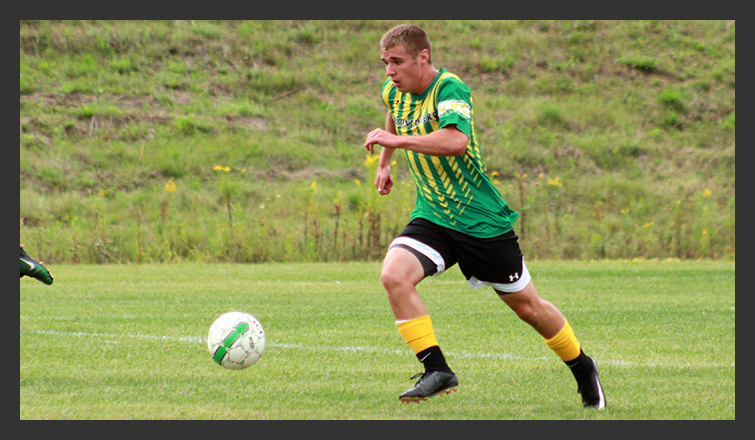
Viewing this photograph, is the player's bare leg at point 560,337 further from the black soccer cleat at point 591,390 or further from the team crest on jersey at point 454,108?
the team crest on jersey at point 454,108

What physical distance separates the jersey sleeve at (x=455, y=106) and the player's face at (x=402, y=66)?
0.55 feet

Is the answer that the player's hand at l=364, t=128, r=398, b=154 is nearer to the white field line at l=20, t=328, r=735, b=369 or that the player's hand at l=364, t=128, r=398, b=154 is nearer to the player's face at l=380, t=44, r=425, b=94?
the player's face at l=380, t=44, r=425, b=94

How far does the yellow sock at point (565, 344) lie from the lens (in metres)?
4.71

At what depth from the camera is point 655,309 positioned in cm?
918

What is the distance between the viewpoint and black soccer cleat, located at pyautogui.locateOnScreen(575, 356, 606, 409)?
465 centimetres

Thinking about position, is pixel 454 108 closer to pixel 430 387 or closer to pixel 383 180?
pixel 383 180

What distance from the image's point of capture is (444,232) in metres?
4.71

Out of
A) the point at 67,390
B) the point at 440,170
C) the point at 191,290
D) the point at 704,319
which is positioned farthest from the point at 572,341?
the point at 191,290

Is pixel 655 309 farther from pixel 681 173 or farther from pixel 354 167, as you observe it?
pixel 681 173

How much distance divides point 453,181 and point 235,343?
171cm

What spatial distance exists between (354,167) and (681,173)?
1136 cm

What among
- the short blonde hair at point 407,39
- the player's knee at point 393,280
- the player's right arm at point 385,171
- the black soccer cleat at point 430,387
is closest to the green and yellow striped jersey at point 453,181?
the short blonde hair at point 407,39


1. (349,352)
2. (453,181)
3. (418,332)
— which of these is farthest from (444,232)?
(349,352)

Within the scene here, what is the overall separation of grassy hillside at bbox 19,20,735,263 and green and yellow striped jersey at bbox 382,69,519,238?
11.3 m
